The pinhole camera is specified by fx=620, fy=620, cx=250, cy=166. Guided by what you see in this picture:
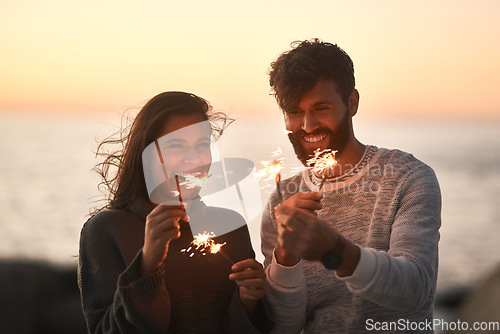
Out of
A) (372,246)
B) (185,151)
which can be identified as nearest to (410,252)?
(372,246)

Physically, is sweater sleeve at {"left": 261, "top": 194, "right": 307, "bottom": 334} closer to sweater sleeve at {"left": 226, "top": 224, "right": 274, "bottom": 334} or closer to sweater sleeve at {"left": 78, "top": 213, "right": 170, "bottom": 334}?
sweater sleeve at {"left": 226, "top": 224, "right": 274, "bottom": 334}

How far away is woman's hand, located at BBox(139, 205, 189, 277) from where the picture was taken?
250 centimetres

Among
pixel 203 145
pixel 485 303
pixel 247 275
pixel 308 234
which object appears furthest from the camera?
pixel 485 303

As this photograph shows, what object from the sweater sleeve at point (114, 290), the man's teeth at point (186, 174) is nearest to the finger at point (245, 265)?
the sweater sleeve at point (114, 290)

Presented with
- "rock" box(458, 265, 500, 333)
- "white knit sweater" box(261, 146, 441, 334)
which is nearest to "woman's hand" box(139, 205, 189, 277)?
"white knit sweater" box(261, 146, 441, 334)

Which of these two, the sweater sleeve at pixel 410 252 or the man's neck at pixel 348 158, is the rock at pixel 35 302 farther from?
the sweater sleeve at pixel 410 252

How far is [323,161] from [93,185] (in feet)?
64.6

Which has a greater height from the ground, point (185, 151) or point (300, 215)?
point (185, 151)

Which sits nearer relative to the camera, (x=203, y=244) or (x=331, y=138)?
(x=203, y=244)

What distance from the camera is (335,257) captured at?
238 cm

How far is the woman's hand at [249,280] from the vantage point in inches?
108

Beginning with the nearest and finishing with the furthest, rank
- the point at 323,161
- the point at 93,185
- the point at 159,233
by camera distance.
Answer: the point at 159,233 → the point at 323,161 → the point at 93,185

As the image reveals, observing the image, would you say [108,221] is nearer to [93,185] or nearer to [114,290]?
[114,290]

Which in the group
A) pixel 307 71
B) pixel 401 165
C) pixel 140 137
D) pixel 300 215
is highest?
pixel 307 71
